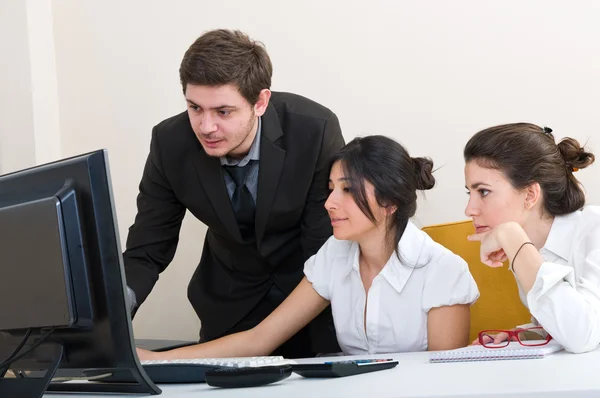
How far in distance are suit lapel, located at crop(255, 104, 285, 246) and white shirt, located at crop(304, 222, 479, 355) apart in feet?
0.80

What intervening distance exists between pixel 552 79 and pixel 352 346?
1.19 meters

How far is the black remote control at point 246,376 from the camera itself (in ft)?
3.80

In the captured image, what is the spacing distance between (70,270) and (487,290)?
58.3 inches

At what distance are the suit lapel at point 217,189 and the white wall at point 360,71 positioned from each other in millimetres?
714

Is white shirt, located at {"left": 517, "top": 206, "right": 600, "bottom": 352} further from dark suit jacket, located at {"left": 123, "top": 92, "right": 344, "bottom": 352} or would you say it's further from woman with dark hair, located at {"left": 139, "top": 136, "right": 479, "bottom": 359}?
dark suit jacket, located at {"left": 123, "top": 92, "right": 344, "bottom": 352}

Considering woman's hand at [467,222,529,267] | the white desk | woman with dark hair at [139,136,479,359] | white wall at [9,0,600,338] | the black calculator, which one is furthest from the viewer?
white wall at [9,0,600,338]

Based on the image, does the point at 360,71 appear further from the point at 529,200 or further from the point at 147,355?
the point at 147,355

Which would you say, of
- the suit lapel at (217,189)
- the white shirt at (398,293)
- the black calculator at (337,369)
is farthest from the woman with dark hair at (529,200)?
the suit lapel at (217,189)

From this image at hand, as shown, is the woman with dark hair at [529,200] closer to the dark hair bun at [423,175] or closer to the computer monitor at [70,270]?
the dark hair bun at [423,175]

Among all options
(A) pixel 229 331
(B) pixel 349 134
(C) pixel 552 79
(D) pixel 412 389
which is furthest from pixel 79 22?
(D) pixel 412 389

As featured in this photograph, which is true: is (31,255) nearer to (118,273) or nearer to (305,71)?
(118,273)

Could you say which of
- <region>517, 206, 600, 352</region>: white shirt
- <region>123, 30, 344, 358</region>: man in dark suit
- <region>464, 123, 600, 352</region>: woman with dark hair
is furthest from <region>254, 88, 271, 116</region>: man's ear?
<region>517, 206, 600, 352</region>: white shirt

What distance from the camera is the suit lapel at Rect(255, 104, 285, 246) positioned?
2.16 meters

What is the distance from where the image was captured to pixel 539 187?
1.84m
